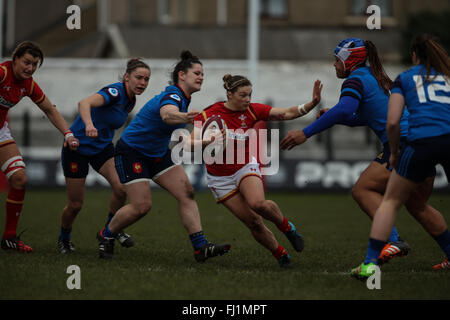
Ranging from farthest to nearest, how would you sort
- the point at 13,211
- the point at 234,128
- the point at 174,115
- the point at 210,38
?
1. the point at 210,38
2. the point at 13,211
3. the point at 234,128
4. the point at 174,115

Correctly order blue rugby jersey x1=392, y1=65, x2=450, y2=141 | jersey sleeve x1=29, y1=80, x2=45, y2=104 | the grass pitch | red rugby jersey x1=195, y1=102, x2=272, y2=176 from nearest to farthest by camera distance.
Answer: the grass pitch
blue rugby jersey x1=392, y1=65, x2=450, y2=141
red rugby jersey x1=195, y1=102, x2=272, y2=176
jersey sleeve x1=29, y1=80, x2=45, y2=104

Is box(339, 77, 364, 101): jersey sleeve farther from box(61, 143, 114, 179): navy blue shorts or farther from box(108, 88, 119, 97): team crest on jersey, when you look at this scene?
box(61, 143, 114, 179): navy blue shorts

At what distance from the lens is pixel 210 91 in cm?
2092

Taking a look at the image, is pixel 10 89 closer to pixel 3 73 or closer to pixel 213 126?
pixel 3 73

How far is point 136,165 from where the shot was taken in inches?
272

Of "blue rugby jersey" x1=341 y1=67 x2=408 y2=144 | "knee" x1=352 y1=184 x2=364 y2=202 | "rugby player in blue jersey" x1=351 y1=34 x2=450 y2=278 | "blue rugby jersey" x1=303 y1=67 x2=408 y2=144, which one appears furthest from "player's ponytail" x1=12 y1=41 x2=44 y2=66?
"rugby player in blue jersey" x1=351 y1=34 x2=450 y2=278

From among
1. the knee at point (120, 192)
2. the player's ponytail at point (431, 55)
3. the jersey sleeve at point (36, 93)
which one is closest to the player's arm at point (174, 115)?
the knee at point (120, 192)

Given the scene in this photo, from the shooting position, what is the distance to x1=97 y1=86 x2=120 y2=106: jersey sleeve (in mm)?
6969

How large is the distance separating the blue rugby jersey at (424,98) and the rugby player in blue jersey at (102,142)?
2830 millimetres

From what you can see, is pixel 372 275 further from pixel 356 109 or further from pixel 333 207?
pixel 333 207

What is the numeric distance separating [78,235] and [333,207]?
6.19 metres

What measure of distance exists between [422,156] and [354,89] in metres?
1.07

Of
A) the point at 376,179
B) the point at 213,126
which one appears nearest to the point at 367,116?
the point at 376,179

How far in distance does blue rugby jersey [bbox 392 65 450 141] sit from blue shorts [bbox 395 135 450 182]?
85 mm
